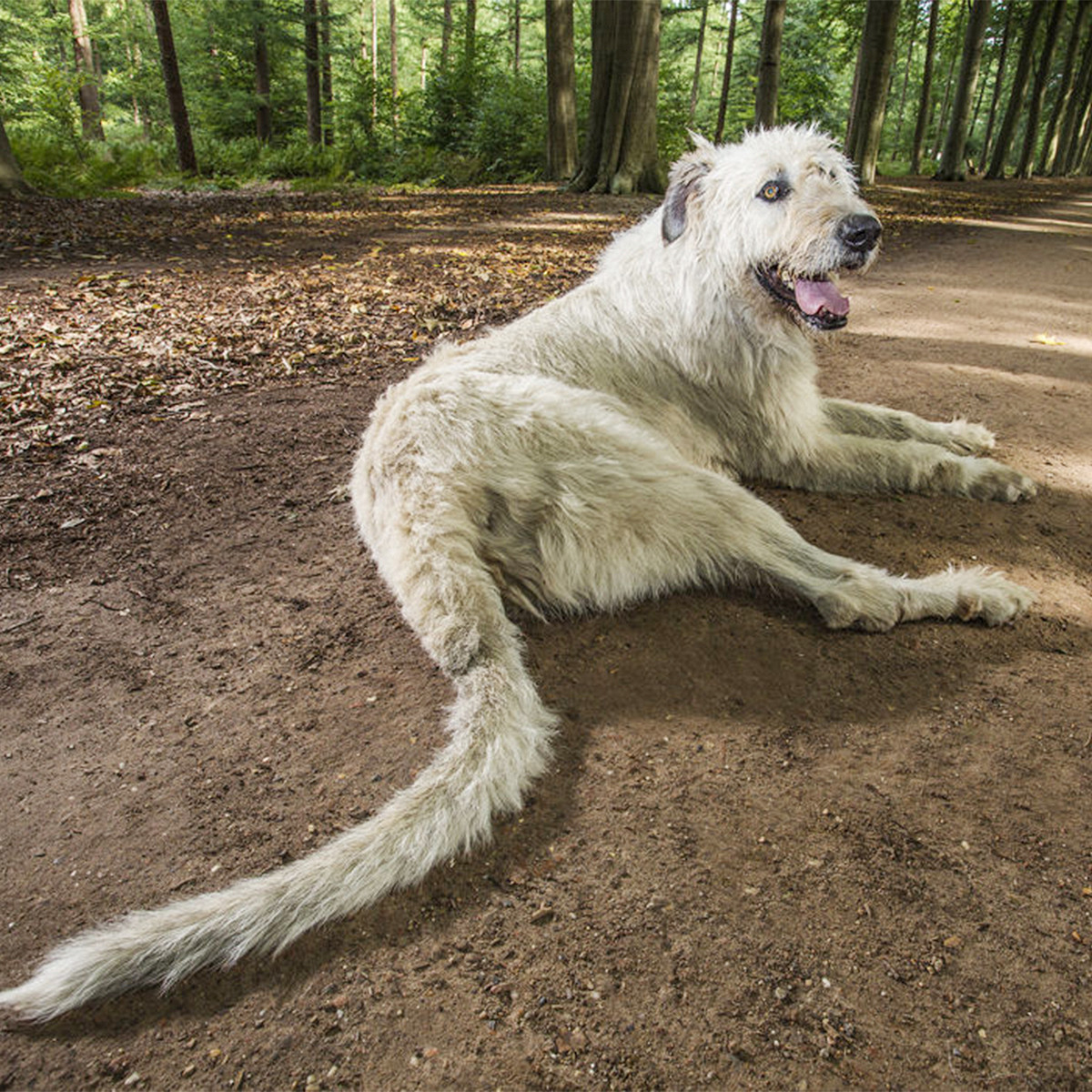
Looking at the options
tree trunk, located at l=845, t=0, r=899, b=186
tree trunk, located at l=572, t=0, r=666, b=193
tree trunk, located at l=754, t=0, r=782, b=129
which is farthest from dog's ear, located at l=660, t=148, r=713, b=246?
tree trunk, located at l=845, t=0, r=899, b=186

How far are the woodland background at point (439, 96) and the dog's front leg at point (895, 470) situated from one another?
12687 millimetres

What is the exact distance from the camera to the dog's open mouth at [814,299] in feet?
11.5

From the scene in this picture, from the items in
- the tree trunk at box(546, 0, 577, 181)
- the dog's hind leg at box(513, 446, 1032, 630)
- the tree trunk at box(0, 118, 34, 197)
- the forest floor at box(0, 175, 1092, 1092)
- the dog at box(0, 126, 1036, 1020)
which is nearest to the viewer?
the forest floor at box(0, 175, 1092, 1092)

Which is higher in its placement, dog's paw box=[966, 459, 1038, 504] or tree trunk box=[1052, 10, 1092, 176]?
tree trunk box=[1052, 10, 1092, 176]

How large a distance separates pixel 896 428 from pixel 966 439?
52 cm

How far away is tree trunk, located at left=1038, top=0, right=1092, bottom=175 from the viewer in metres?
33.2

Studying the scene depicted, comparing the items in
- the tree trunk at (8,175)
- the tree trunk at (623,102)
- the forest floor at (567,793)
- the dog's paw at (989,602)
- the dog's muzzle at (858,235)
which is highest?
the tree trunk at (623,102)

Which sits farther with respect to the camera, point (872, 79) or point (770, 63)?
point (872, 79)

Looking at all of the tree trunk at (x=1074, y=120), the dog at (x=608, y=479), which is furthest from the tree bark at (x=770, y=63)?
the tree trunk at (x=1074, y=120)

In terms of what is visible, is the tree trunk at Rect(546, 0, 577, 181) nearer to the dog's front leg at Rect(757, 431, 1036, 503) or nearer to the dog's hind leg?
the dog's front leg at Rect(757, 431, 1036, 503)

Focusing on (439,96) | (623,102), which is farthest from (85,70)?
(623,102)

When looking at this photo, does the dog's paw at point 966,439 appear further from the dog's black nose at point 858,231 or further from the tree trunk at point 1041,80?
the tree trunk at point 1041,80

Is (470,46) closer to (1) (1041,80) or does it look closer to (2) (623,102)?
(2) (623,102)

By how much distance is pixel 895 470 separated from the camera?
410 cm
